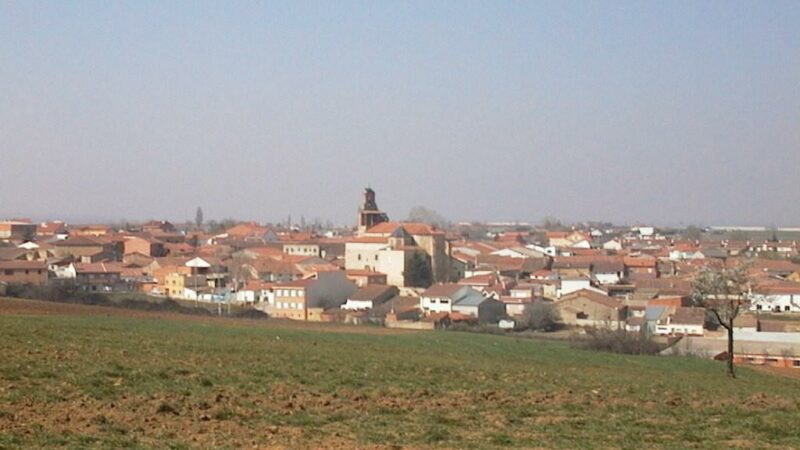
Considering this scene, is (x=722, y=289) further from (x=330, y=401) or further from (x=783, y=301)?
(x=783, y=301)

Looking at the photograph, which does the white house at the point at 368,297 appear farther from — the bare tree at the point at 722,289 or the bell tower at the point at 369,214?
the bare tree at the point at 722,289

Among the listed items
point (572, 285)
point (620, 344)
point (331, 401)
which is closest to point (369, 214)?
point (572, 285)

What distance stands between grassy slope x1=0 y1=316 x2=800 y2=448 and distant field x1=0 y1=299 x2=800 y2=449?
3 cm

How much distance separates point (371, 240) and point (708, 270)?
5437 cm

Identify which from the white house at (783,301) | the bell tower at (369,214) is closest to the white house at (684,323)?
the white house at (783,301)

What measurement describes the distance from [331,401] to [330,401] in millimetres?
21

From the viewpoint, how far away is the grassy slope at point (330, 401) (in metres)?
12.2

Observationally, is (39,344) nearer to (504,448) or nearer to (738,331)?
(504,448)

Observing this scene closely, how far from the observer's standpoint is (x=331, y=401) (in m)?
15.0

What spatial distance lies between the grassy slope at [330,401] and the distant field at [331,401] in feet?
0.11

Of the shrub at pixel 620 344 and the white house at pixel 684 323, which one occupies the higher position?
the shrub at pixel 620 344

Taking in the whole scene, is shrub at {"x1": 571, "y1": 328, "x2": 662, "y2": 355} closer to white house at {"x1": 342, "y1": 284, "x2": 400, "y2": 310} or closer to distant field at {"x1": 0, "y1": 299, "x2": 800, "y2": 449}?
distant field at {"x1": 0, "y1": 299, "x2": 800, "y2": 449}

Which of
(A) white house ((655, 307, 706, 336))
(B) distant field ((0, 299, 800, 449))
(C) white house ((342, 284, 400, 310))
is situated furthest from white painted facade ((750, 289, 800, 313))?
(B) distant field ((0, 299, 800, 449))

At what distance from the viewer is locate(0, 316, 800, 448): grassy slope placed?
40.1ft
